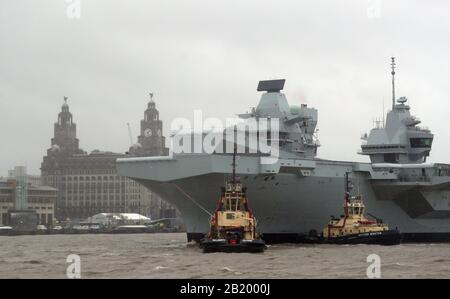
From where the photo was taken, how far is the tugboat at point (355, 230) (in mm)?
42594

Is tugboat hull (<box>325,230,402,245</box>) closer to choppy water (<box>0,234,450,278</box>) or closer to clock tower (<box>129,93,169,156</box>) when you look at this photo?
choppy water (<box>0,234,450,278</box>)

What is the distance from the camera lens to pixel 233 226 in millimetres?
36250

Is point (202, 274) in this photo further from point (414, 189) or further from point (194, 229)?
point (414, 189)

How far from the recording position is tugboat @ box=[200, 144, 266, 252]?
3500 centimetres

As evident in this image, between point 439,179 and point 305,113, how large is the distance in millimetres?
9076

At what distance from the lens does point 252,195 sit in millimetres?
42062

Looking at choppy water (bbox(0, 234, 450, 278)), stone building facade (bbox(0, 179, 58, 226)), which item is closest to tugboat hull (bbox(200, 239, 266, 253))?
choppy water (bbox(0, 234, 450, 278))

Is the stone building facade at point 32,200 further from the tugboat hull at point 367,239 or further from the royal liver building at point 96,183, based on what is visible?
the tugboat hull at point 367,239

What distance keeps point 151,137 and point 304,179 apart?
125351 mm

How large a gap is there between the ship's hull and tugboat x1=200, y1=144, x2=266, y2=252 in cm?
185

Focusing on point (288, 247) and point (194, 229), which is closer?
point (288, 247)

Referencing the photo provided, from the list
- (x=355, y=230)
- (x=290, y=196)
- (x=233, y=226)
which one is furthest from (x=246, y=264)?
(x=355, y=230)

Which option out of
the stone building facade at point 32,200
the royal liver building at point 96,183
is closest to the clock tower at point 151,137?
the royal liver building at point 96,183
